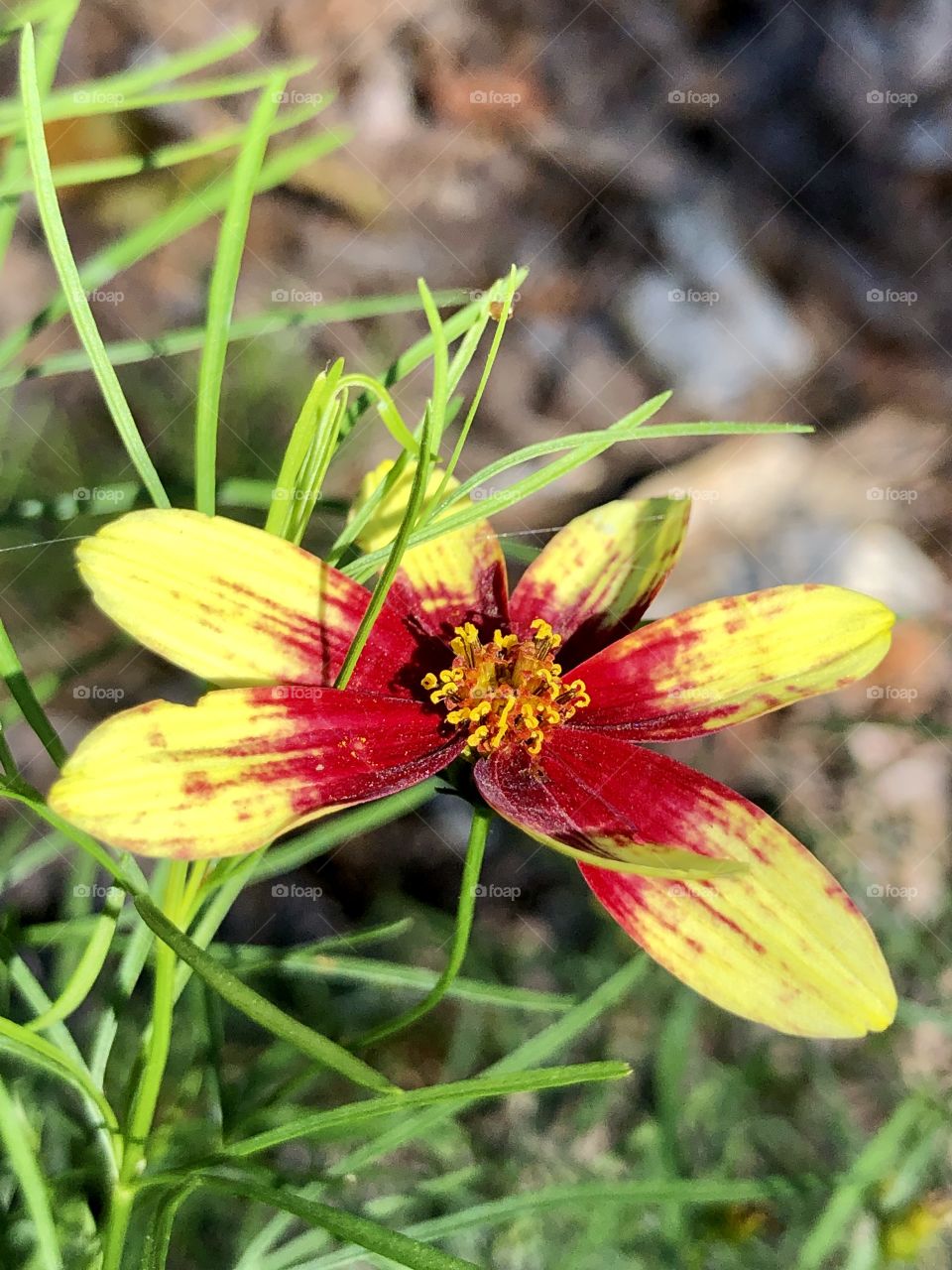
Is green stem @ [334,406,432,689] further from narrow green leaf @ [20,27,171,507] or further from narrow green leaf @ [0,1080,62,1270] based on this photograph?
narrow green leaf @ [0,1080,62,1270]

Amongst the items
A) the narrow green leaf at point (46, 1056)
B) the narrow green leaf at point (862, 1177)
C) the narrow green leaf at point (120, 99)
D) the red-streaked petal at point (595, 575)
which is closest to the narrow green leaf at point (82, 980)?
the narrow green leaf at point (46, 1056)

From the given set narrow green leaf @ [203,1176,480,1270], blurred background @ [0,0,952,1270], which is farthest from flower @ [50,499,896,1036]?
blurred background @ [0,0,952,1270]

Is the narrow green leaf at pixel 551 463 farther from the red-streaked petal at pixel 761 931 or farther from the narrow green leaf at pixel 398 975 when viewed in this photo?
the narrow green leaf at pixel 398 975

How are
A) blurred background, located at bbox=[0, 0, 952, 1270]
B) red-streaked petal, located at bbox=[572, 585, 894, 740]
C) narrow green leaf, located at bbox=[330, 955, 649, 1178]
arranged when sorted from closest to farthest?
1. red-streaked petal, located at bbox=[572, 585, 894, 740]
2. narrow green leaf, located at bbox=[330, 955, 649, 1178]
3. blurred background, located at bbox=[0, 0, 952, 1270]

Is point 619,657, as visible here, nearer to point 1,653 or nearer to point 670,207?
point 1,653

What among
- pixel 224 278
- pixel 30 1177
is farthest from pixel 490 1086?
pixel 224 278

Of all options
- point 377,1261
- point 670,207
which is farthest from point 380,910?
point 670,207
